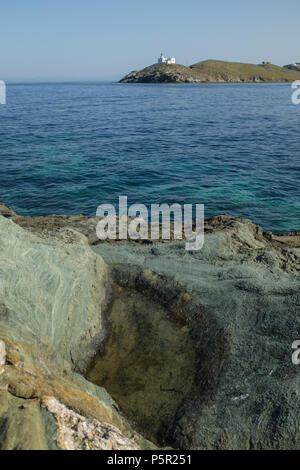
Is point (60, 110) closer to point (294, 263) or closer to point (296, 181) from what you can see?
point (296, 181)

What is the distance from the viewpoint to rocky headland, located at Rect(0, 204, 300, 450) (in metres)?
3.38

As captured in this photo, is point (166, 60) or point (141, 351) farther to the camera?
point (166, 60)

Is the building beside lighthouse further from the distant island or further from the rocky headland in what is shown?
the rocky headland

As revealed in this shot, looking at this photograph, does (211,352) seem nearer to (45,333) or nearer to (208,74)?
(45,333)

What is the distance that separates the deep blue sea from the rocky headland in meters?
7.21

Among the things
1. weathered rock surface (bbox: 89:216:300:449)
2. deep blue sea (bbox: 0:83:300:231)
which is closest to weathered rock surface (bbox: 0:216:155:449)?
weathered rock surface (bbox: 89:216:300:449)

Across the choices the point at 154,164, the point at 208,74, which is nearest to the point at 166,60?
the point at 208,74

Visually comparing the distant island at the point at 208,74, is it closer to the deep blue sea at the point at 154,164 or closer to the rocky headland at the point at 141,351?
the deep blue sea at the point at 154,164

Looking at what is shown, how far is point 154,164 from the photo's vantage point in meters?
19.1

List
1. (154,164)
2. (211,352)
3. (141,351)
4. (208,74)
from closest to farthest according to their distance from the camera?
(211,352) < (141,351) < (154,164) < (208,74)

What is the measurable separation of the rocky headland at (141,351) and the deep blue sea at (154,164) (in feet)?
23.7

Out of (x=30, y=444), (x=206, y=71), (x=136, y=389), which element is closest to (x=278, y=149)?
(x=136, y=389)

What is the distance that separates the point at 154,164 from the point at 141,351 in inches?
600

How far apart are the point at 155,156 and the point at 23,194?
345 inches
